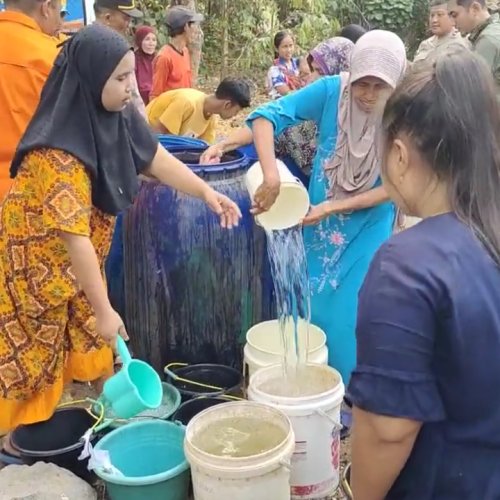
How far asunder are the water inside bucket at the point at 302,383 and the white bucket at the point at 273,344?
0.16 feet

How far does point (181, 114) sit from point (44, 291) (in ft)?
6.22

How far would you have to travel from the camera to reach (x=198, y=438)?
227cm

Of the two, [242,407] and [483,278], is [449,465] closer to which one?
[483,278]

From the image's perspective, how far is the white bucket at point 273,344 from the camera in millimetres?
2701

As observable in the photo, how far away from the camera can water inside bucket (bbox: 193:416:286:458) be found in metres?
2.27

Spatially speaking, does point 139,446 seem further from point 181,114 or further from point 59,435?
point 181,114

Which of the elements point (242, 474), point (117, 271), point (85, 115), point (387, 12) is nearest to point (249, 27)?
point (387, 12)

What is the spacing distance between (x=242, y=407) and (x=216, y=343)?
769 millimetres


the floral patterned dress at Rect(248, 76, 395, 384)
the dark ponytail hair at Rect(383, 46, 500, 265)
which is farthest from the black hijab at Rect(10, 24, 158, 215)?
the dark ponytail hair at Rect(383, 46, 500, 265)

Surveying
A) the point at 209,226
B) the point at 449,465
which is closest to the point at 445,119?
the point at 449,465

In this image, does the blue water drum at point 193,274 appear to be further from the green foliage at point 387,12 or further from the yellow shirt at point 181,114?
the green foliage at point 387,12

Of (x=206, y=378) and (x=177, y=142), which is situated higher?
(x=177, y=142)

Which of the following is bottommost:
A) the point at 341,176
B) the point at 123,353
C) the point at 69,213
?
the point at 123,353

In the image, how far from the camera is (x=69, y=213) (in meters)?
2.15
